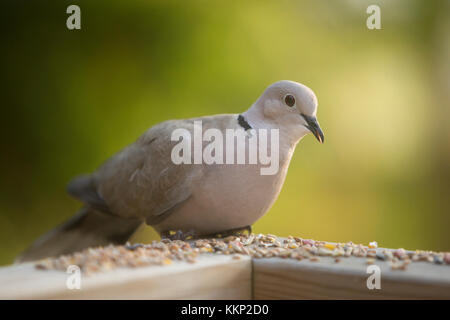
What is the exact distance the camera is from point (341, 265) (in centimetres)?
92

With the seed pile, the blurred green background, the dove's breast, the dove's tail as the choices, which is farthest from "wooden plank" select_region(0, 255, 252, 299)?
the blurred green background

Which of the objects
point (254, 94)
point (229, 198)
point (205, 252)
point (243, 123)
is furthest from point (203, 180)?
point (254, 94)

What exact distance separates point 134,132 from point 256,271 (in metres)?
1.72

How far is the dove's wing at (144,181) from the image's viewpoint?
1425mm

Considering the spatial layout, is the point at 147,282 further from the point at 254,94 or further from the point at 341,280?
the point at 254,94

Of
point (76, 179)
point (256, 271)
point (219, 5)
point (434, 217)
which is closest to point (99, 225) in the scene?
point (76, 179)

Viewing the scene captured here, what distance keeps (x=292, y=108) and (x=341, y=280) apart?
640 millimetres

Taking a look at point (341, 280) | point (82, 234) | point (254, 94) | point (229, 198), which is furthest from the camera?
point (254, 94)

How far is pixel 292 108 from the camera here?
1401 mm

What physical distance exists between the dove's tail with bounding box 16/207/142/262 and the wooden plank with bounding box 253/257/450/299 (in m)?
0.86

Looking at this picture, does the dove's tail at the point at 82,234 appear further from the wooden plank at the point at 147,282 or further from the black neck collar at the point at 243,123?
the wooden plank at the point at 147,282

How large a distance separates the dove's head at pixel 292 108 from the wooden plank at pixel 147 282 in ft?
1.77

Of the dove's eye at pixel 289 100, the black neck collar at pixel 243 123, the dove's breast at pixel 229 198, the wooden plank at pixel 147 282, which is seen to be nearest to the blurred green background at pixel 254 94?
the dove's breast at pixel 229 198

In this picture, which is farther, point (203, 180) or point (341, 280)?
point (203, 180)
